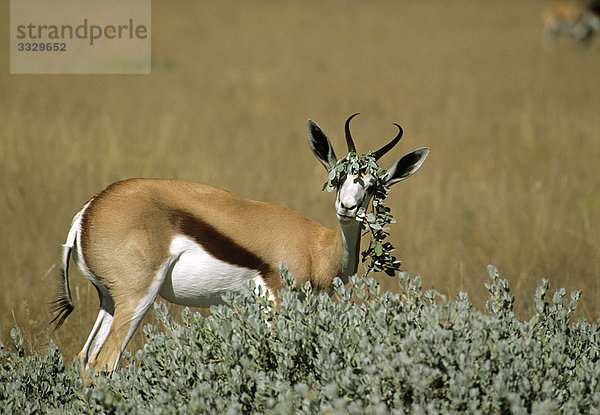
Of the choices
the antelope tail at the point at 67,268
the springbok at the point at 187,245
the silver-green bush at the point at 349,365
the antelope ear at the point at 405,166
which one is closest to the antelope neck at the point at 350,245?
the springbok at the point at 187,245

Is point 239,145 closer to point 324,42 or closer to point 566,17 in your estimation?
point 324,42

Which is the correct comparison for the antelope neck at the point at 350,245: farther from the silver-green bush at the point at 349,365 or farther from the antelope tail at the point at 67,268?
the antelope tail at the point at 67,268

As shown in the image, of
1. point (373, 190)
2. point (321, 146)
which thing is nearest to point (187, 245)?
point (321, 146)

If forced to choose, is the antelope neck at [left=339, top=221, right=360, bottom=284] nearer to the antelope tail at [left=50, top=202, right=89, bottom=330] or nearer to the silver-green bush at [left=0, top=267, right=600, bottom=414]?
the silver-green bush at [left=0, top=267, right=600, bottom=414]

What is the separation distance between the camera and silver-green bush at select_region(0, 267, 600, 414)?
255 centimetres

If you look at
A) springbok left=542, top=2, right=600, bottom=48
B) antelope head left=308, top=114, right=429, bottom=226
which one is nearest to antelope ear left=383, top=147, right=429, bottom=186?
antelope head left=308, top=114, right=429, bottom=226

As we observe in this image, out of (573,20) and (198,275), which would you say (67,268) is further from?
(573,20)

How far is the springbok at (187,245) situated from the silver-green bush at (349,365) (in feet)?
0.96

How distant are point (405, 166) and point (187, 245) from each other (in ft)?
3.72

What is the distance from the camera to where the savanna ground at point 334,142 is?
522 centimetres

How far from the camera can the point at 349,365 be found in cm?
274

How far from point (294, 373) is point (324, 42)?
15790 millimetres

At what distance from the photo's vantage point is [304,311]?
2852mm

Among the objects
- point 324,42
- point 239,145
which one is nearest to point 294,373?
point 239,145
